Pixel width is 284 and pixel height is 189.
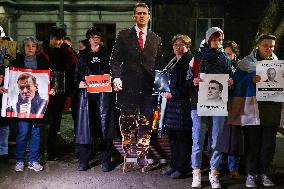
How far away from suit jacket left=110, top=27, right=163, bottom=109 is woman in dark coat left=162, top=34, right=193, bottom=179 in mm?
325

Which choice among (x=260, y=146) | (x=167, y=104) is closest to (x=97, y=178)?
(x=167, y=104)

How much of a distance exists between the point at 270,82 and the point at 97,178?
282 centimetres

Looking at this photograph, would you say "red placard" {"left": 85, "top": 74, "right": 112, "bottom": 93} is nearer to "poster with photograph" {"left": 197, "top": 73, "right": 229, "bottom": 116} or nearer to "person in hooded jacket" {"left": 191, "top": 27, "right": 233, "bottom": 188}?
"person in hooded jacket" {"left": 191, "top": 27, "right": 233, "bottom": 188}

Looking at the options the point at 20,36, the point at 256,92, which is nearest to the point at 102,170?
the point at 256,92

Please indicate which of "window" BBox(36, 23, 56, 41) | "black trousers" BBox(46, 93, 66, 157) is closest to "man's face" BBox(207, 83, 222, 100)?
"black trousers" BBox(46, 93, 66, 157)

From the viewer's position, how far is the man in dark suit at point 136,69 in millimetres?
5938

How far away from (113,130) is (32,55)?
1.69 m

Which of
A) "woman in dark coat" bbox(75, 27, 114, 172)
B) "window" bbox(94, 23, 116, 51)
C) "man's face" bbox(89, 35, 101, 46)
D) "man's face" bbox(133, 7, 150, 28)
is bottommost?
"woman in dark coat" bbox(75, 27, 114, 172)

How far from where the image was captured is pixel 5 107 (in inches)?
243

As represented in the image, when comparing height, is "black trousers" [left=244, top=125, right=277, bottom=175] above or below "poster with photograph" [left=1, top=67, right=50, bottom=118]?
below

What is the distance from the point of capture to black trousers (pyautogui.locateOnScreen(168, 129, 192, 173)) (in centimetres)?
Result: 605

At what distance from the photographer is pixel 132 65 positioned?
596 centimetres

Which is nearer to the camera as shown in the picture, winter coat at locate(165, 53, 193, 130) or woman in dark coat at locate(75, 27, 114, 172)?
winter coat at locate(165, 53, 193, 130)

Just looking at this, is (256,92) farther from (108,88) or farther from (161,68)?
(108,88)
